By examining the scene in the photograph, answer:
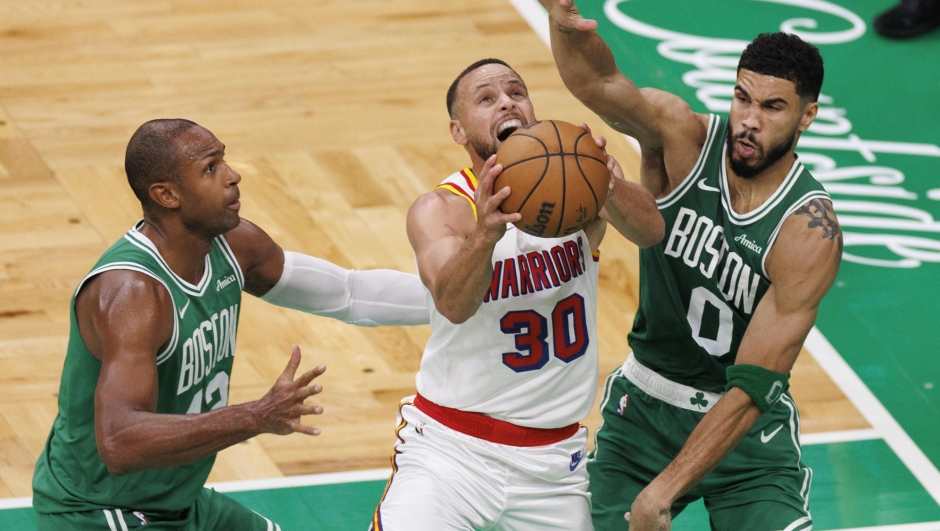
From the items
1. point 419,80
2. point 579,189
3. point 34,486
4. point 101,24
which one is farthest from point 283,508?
point 101,24

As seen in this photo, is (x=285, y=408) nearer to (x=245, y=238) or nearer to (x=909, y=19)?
(x=245, y=238)

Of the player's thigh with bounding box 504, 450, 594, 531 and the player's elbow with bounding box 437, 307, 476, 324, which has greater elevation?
the player's elbow with bounding box 437, 307, 476, 324

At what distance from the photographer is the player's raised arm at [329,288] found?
607 cm

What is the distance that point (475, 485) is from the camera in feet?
18.3

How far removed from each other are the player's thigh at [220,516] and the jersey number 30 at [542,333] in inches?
53.6

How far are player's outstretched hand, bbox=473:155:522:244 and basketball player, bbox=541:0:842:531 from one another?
1226mm

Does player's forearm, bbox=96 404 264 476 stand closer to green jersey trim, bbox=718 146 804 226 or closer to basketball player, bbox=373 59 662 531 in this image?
basketball player, bbox=373 59 662 531

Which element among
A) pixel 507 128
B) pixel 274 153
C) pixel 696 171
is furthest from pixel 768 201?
pixel 274 153

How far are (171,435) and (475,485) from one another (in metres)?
1.24

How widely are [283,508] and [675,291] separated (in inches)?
95.5

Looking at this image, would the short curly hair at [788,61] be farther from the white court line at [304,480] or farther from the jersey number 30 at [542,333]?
the white court line at [304,480]

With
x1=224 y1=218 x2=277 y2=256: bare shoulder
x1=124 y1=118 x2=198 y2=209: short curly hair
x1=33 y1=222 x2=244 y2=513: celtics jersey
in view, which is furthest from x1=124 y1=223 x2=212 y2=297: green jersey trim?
x1=224 y1=218 x2=277 y2=256: bare shoulder

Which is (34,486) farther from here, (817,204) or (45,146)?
(45,146)

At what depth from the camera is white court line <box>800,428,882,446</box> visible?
26.5 feet
